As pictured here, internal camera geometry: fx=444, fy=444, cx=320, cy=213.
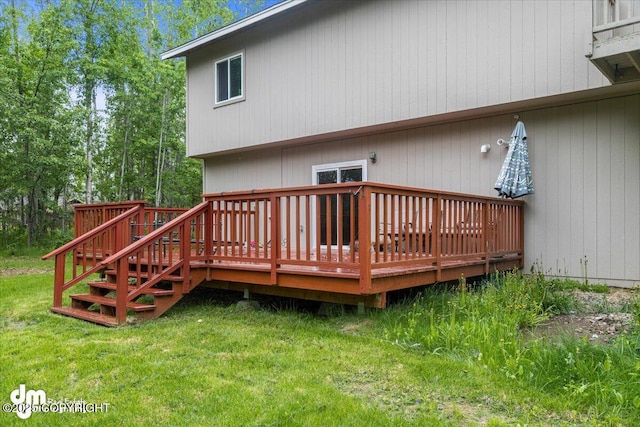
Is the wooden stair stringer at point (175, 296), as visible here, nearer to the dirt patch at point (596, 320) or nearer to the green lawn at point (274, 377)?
the green lawn at point (274, 377)

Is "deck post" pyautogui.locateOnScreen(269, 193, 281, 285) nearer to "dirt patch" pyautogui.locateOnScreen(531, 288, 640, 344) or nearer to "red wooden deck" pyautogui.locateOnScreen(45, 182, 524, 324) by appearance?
"red wooden deck" pyautogui.locateOnScreen(45, 182, 524, 324)

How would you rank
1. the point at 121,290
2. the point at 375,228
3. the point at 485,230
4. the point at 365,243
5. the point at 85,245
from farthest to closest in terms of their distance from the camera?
the point at 85,245
the point at 485,230
the point at 121,290
the point at 375,228
the point at 365,243

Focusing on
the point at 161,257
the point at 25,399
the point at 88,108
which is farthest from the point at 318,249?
the point at 88,108

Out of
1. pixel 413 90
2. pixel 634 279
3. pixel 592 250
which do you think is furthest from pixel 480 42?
pixel 634 279

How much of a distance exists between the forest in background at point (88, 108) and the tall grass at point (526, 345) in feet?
39.9

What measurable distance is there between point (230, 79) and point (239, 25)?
125 centimetres

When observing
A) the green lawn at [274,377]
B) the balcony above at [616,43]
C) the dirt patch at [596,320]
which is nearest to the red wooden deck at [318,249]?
the green lawn at [274,377]

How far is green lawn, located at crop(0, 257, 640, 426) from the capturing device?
8.61ft

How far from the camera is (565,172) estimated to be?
6391mm

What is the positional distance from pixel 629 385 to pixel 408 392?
1.36 metres

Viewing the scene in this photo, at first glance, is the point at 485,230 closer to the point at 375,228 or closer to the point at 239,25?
the point at 375,228

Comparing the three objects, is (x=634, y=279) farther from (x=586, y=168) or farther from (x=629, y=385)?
(x=629, y=385)

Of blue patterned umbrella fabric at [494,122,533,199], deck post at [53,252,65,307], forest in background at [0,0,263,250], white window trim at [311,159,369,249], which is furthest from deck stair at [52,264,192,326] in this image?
forest in background at [0,0,263,250]

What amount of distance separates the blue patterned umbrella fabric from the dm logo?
19.4 ft
